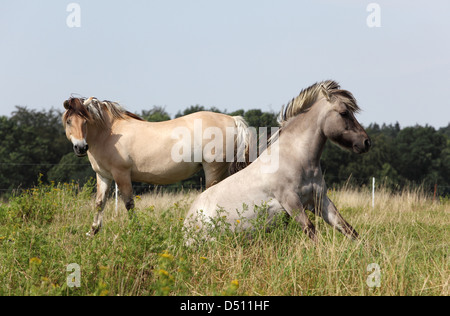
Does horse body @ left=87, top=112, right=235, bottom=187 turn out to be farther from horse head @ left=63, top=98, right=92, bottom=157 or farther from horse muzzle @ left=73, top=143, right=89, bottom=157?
horse muzzle @ left=73, top=143, right=89, bottom=157

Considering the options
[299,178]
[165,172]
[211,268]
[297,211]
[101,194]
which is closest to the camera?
[211,268]

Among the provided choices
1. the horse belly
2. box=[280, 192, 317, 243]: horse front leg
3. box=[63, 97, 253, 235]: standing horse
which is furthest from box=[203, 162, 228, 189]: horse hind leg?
box=[280, 192, 317, 243]: horse front leg

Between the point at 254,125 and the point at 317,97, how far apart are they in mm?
28998

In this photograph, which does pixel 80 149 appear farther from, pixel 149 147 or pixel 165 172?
pixel 165 172

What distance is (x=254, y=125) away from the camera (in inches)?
1348

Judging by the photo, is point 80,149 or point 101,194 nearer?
point 80,149

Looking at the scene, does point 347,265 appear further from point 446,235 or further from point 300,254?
point 446,235

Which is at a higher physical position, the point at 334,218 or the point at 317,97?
the point at 317,97

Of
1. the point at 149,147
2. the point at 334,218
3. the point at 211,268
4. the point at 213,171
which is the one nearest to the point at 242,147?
the point at 213,171

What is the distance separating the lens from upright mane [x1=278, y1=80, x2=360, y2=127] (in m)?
5.16

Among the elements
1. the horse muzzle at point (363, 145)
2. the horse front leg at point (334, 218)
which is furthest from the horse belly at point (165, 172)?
the horse muzzle at point (363, 145)

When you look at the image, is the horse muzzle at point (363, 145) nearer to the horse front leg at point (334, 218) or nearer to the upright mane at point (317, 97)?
the upright mane at point (317, 97)
